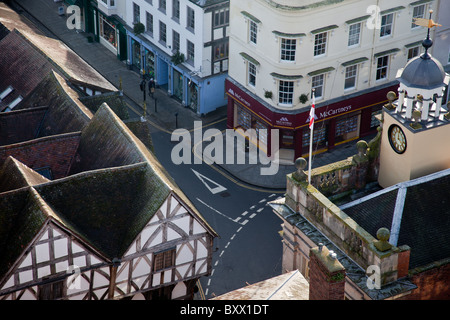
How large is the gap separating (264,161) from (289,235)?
23458 millimetres

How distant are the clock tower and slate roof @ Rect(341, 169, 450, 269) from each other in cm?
114

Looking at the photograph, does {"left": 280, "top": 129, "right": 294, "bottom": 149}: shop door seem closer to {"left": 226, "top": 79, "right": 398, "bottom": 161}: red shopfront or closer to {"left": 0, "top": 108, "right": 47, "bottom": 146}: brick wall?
{"left": 226, "top": 79, "right": 398, "bottom": 161}: red shopfront

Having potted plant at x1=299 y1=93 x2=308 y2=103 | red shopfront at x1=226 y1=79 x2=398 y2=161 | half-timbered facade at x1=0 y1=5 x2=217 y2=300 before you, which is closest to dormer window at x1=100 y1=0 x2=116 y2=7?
red shopfront at x1=226 y1=79 x2=398 y2=161

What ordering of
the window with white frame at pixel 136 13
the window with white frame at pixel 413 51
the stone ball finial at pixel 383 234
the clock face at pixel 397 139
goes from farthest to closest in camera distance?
the window with white frame at pixel 136 13
the window with white frame at pixel 413 51
the clock face at pixel 397 139
the stone ball finial at pixel 383 234

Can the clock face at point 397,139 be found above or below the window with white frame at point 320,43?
above

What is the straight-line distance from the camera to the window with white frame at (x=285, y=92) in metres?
65.2

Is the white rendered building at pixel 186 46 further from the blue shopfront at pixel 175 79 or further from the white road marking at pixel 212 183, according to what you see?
the white road marking at pixel 212 183

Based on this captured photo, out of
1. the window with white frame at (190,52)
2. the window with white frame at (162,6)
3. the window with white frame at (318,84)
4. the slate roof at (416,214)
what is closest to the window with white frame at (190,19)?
the window with white frame at (190,52)

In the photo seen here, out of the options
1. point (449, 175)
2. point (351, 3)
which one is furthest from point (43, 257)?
point (351, 3)

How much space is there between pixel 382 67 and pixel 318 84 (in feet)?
20.5

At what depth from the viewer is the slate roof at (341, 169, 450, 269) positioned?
41594 mm

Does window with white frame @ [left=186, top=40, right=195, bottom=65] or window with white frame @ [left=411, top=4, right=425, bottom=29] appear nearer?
window with white frame @ [left=411, top=4, right=425, bottom=29]

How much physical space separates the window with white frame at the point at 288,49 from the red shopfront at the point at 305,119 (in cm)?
423

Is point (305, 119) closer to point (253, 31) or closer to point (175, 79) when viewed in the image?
point (253, 31)
